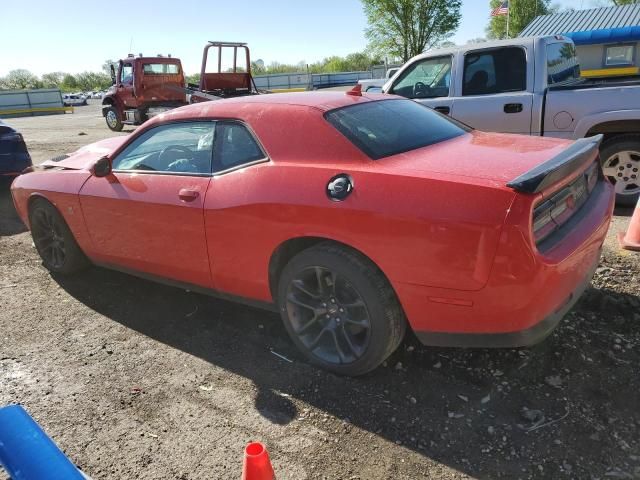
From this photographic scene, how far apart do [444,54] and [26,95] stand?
34060mm

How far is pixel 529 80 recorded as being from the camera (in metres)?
5.75

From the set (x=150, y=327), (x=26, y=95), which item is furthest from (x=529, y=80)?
(x=26, y=95)

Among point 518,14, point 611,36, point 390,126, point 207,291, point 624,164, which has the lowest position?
point 207,291

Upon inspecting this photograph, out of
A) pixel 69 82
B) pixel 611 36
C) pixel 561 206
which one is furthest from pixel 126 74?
pixel 69 82

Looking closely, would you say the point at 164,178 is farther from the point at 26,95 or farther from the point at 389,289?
A: the point at 26,95

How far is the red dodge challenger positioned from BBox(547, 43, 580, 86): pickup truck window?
Answer: 2.92 m

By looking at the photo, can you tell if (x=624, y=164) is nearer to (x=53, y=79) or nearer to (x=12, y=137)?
(x=12, y=137)

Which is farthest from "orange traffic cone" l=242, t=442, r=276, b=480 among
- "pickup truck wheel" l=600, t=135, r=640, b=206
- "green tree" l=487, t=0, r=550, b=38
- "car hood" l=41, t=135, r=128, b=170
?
"green tree" l=487, t=0, r=550, b=38

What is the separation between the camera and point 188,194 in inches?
127

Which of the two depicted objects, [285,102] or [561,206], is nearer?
[561,206]

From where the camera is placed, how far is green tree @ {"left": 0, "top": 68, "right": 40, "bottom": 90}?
64.6m

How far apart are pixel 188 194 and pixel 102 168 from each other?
0.98 metres

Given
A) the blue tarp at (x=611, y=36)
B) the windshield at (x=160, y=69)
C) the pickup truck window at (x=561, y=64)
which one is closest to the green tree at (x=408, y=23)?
the blue tarp at (x=611, y=36)

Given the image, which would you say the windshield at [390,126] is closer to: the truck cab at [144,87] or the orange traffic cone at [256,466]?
the orange traffic cone at [256,466]
